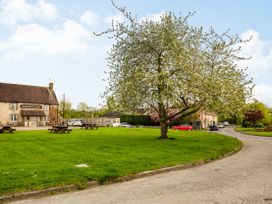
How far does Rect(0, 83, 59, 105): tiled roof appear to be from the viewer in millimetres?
69062

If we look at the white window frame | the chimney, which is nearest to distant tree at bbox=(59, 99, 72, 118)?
the chimney

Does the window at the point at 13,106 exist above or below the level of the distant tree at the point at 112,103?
above

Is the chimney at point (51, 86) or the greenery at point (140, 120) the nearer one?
the chimney at point (51, 86)

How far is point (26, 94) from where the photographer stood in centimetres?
7269

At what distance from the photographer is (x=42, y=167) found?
12.5 metres

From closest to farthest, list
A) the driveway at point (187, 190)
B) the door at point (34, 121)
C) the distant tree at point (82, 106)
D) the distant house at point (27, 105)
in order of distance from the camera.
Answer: the driveway at point (187, 190), the distant house at point (27, 105), the door at point (34, 121), the distant tree at point (82, 106)

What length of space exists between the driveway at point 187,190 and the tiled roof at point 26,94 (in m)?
62.5

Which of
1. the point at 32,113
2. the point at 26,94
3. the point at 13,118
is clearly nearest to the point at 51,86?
the point at 26,94

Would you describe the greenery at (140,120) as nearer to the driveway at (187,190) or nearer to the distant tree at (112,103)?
the distant tree at (112,103)

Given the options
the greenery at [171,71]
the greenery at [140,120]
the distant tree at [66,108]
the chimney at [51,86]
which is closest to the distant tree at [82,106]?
the distant tree at [66,108]

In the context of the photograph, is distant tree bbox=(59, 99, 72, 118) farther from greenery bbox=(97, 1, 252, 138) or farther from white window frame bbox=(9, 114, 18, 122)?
greenery bbox=(97, 1, 252, 138)

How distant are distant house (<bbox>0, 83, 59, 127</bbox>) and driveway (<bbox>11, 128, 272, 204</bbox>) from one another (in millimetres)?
60640

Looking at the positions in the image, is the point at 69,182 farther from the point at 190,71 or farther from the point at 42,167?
the point at 190,71

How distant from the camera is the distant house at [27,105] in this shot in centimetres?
6788
